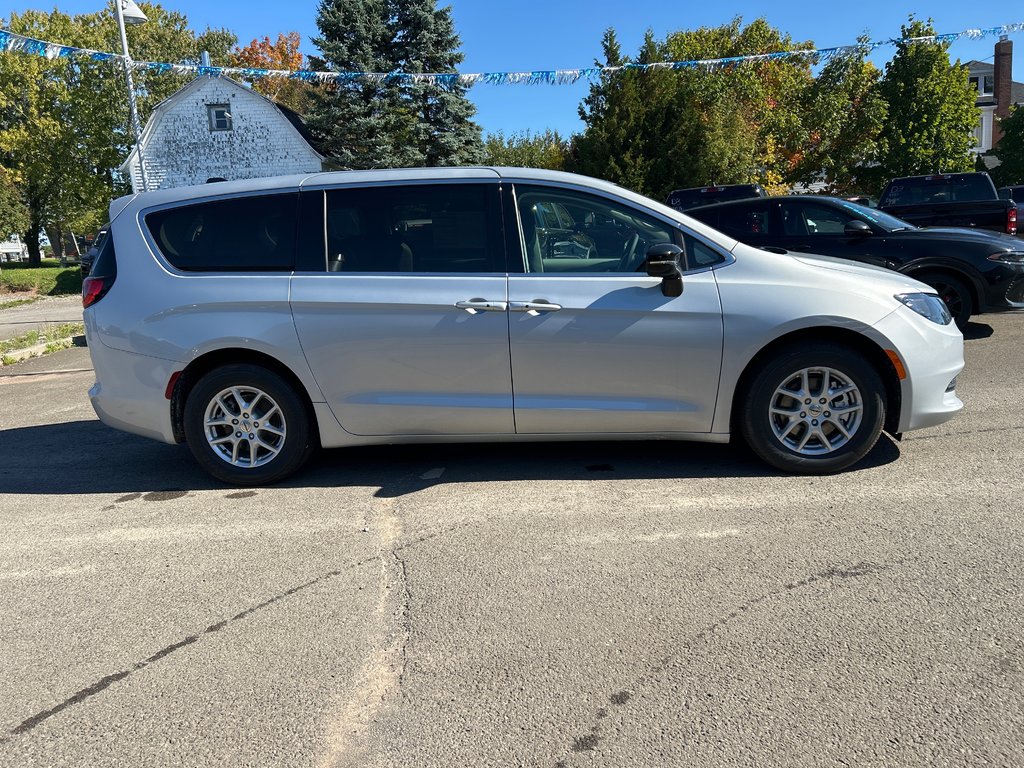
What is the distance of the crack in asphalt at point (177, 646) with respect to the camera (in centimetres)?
255

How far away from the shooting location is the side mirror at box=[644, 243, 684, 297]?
167 inches

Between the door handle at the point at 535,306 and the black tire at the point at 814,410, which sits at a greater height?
the door handle at the point at 535,306

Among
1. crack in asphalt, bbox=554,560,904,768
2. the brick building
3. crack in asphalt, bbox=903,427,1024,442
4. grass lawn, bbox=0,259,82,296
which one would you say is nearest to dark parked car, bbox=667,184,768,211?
crack in asphalt, bbox=903,427,1024,442

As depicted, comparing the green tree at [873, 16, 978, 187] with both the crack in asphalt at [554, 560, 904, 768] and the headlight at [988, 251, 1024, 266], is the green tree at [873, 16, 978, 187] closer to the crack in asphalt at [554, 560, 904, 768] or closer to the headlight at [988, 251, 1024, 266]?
the headlight at [988, 251, 1024, 266]

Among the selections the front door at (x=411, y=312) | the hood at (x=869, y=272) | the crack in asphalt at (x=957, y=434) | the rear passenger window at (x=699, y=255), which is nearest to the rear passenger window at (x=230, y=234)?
the front door at (x=411, y=312)

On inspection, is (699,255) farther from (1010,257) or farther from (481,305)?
(1010,257)

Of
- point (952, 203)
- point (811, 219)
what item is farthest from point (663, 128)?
point (811, 219)

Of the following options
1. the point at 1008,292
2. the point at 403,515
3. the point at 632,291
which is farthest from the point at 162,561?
the point at 1008,292

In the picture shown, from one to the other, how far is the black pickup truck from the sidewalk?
15273mm

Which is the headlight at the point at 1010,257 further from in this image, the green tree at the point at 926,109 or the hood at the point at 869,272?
the green tree at the point at 926,109

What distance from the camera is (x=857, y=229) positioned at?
8.49 meters

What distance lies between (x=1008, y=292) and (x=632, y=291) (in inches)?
228

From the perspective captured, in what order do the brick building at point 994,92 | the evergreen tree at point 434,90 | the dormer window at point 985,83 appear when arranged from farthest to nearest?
the dormer window at point 985,83 → the brick building at point 994,92 → the evergreen tree at point 434,90

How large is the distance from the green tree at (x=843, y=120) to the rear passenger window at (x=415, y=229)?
101ft
